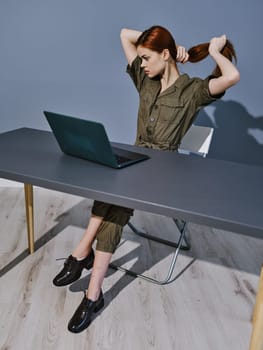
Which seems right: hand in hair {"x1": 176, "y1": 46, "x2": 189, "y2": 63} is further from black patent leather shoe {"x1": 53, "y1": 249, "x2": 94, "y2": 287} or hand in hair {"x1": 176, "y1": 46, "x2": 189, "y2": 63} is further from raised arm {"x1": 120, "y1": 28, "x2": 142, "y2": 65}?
black patent leather shoe {"x1": 53, "y1": 249, "x2": 94, "y2": 287}

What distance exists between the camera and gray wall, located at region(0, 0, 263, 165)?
104 inches

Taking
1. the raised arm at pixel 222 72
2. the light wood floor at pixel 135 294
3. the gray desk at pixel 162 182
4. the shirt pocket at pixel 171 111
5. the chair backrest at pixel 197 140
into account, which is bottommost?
the light wood floor at pixel 135 294

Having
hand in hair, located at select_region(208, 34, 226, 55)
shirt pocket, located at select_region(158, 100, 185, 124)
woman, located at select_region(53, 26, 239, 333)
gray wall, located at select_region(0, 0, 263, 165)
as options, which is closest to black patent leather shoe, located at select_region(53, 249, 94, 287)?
woman, located at select_region(53, 26, 239, 333)

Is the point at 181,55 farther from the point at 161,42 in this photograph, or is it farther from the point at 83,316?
the point at 83,316

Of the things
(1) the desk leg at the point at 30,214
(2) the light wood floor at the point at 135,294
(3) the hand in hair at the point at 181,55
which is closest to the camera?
(2) the light wood floor at the point at 135,294

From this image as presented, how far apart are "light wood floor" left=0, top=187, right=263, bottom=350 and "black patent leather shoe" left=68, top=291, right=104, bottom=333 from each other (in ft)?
0.08

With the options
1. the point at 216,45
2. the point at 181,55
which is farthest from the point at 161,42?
the point at 216,45

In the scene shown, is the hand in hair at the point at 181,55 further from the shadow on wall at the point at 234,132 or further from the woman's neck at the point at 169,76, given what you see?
the shadow on wall at the point at 234,132

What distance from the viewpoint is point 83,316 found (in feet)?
5.29

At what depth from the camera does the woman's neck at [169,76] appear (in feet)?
6.13

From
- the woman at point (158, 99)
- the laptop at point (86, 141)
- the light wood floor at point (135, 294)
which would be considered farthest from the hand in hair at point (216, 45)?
the light wood floor at point (135, 294)

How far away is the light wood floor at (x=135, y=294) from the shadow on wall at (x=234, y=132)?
0.67 meters

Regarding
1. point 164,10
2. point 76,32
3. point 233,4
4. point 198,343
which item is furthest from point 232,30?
point 198,343

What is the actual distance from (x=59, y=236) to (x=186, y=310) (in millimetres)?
919
